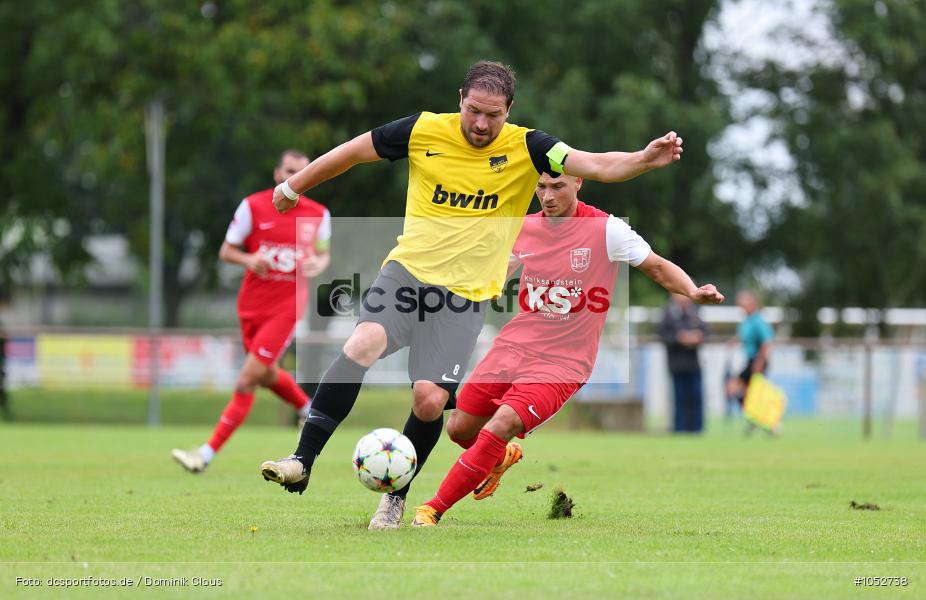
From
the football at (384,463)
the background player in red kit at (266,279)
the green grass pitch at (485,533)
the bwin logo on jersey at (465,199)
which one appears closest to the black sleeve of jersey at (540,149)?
the bwin logo on jersey at (465,199)

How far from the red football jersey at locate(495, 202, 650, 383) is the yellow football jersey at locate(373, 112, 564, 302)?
2.99 feet

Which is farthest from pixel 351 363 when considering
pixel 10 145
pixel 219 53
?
pixel 10 145

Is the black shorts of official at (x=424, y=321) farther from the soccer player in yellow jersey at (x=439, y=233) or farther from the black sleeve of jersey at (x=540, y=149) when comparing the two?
the black sleeve of jersey at (x=540, y=149)

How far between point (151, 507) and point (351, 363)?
2.02 meters

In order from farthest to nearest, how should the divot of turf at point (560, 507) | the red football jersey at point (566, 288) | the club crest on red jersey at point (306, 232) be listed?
the club crest on red jersey at point (306, 232)
the red football jersey at point (566, 288)
the divot of turf at point (560, 507)

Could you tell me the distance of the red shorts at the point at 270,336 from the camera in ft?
37.5

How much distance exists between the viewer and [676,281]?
7.14 meters

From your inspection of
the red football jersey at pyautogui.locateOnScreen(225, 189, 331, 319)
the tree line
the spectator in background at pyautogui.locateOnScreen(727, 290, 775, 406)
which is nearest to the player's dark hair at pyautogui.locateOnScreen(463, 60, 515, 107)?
the red football jersey at pyautogui.locateOnScreen(225, 189, 331, 319)

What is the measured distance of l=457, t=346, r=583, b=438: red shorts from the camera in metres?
7.21

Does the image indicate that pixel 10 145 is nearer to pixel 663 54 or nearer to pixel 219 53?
pixel 219 53

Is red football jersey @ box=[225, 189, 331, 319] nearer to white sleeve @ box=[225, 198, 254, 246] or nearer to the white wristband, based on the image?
white sleeve @ box=[225, 198, 254, 246]

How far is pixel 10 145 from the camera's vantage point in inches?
1053

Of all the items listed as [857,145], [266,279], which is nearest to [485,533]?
[266,279]

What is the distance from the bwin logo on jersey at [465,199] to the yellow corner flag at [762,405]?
1428cm
